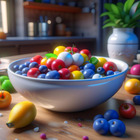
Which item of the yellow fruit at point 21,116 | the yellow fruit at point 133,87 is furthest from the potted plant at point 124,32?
the yellow fruit at point 21,116

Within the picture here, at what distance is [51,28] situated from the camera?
3.71m

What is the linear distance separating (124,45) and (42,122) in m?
0.95

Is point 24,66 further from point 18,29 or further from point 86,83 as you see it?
point 18,29

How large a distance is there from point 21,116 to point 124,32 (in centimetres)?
107

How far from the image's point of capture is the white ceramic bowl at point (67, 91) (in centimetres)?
46

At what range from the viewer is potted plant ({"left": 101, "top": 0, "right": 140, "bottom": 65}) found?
1279 millimetres

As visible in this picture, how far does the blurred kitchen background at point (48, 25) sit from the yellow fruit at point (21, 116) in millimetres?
1917

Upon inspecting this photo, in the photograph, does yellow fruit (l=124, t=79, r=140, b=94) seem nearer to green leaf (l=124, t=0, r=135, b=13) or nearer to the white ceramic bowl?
the white ceramic bowl

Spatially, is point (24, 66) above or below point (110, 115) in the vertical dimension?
above

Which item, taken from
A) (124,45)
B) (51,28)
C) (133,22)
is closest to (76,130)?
(124,45)

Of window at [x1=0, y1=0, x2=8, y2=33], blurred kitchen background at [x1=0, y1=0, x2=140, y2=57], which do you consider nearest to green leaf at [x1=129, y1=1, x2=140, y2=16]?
blurred kitchen background at [x1=0, y1=0, x2=140, y2=57]

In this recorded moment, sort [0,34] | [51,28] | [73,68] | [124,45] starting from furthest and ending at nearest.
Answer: [51,28]
[0,34]
[124,45]
[73,68]

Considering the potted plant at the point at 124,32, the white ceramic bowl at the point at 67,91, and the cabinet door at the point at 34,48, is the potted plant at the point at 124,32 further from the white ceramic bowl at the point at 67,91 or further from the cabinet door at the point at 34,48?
the cabinet door at the point at 34,48

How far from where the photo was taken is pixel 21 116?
18.0 inches
